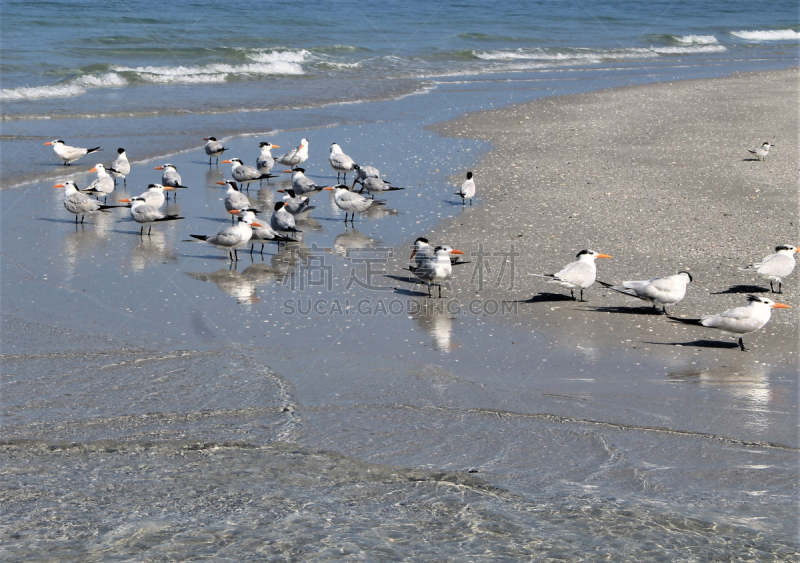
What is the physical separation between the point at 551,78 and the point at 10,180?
19.5 m

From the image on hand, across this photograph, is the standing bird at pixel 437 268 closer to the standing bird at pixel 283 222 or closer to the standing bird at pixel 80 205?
the standing bird at pixel 283 222

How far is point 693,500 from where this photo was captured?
5.09m

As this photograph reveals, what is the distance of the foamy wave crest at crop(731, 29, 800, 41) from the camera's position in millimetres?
45062


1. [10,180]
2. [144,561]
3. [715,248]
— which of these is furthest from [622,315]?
[10,180]

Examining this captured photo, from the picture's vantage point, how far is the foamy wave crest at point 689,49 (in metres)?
38.3

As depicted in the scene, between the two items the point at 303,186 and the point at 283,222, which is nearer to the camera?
the point at 283,222

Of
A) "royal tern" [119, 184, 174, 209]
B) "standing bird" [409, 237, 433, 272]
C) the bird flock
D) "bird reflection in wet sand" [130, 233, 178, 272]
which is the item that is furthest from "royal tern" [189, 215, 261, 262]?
"standing bird" [409, 237, 433, 272]

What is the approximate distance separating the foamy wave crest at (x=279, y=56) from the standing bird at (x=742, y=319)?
81.1 feet

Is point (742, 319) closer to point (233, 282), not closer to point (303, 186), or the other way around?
Answer: point (233, 282)

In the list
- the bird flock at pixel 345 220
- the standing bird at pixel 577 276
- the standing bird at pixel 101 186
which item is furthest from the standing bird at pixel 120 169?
the standing bird at pixel 577 276

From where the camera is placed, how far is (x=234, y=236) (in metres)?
10.1

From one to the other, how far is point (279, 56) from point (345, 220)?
67.2ft

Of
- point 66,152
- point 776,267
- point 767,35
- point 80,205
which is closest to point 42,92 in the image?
point 66,152

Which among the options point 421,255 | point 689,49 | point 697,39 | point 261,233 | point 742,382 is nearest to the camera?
point 742,382
